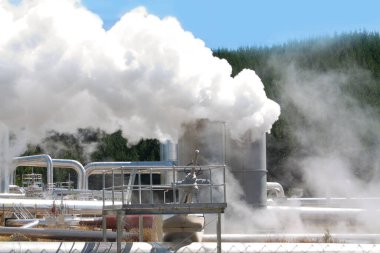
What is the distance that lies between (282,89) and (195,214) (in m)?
59.2

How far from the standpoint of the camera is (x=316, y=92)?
57531mm

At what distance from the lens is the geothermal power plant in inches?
751

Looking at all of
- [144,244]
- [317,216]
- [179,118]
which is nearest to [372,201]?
[317,216]

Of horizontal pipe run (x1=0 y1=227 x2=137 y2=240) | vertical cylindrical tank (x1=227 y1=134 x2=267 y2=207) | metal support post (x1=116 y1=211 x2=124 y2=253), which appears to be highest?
vertical cylindrical tank (x1=227 y1=134 x2=267 y2=207)

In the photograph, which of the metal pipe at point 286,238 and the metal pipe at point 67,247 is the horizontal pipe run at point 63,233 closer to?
the metal pipe at point 286,238

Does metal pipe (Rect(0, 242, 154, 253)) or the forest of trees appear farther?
the forest of trees

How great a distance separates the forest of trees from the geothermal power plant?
30.4 metres

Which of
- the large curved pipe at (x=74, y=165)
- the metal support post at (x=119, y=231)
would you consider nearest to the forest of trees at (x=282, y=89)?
the large curved pipe at (x=74, y=165)

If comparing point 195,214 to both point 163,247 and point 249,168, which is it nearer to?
point 163,247

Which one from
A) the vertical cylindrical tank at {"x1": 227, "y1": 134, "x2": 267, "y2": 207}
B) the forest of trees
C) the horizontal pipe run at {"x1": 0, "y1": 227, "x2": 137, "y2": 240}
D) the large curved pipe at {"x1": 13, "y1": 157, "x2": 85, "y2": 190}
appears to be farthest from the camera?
the forest of trees

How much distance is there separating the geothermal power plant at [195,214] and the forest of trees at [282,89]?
99.6 feet

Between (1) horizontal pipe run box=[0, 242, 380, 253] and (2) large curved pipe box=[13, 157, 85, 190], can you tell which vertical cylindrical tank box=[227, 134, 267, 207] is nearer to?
(1) horizontal pipe run box=[0, 242, 380, 253]

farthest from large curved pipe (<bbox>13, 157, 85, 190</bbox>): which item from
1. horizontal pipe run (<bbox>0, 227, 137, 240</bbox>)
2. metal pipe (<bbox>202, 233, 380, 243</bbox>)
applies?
metal pipe (<bbox>202, 233, 380, 243</bbox>)

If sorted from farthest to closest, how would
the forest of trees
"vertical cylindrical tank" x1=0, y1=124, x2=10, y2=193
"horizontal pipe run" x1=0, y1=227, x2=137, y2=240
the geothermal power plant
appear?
the forest of trees
"vertical cylindrical tank" x1=0, y1=124, x2=10, y2=193
"horizontal pipe run" x1=0, y1=227, x2=137, y2=240
the geothermal power plant
